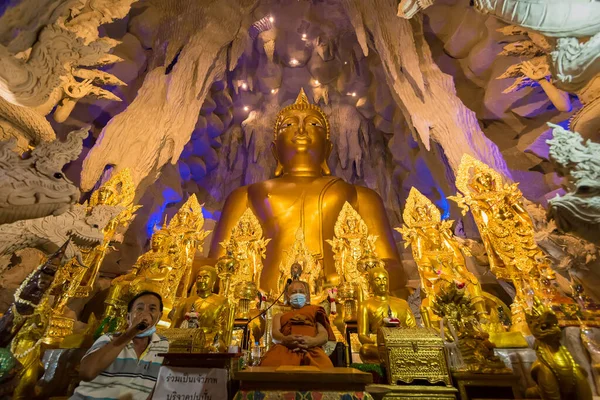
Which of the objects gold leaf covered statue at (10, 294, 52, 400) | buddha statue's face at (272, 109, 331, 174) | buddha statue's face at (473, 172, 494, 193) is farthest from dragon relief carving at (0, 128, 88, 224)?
buddha statue's face at (272, 109, 331, 174)

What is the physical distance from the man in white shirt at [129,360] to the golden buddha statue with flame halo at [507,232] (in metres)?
3.17

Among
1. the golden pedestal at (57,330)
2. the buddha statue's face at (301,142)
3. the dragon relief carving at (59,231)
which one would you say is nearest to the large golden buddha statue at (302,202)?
the buddha statue's face at (301,142)

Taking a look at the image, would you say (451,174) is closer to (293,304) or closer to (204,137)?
(293,304)

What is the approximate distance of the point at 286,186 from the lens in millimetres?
6605

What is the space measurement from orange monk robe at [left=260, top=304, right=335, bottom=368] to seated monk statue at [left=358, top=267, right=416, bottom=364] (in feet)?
1.36

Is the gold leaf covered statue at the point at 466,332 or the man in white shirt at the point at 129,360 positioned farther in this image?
the gold leaf covered statue at the point at 466,332

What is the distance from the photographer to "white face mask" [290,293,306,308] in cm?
247

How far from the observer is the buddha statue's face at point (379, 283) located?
3.37m

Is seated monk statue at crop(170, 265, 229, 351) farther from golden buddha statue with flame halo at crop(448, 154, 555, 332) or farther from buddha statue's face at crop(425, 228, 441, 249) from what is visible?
golden buddha statue with flame halo at crop(448, 154, 555, 332)

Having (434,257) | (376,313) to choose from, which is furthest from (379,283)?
(434,257)

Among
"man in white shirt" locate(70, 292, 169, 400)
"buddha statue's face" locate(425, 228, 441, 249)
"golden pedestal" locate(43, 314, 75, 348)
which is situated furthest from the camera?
"buddha statue's face" locate(425, 228, 441, 249)

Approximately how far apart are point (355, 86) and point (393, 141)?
1865mm

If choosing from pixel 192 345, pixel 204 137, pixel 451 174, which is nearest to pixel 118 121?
pixel 204 137

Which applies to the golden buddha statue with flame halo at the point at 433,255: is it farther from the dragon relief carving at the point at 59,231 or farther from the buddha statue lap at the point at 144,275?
the dragon relief carving at the point at 59,231
